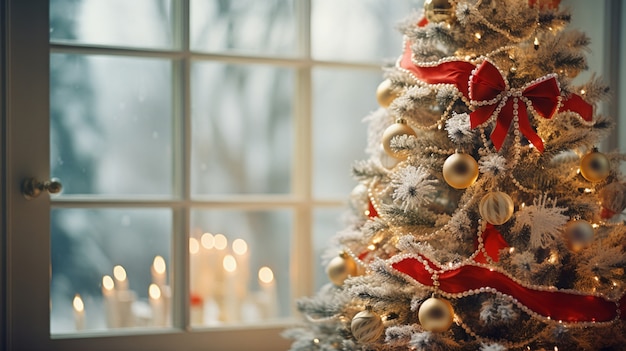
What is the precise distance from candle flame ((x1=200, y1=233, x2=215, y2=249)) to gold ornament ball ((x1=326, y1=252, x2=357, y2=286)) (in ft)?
1.27

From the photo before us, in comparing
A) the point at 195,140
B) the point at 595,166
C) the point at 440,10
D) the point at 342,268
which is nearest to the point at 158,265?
the point at 195,140

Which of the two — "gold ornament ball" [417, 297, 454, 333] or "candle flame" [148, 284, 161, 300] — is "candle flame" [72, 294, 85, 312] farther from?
"gold ornament ball" [417, 297, 454, 333]

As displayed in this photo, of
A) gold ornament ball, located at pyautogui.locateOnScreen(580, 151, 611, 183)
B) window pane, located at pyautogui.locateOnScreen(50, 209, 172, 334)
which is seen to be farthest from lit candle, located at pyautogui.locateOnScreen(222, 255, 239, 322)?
gold ornament ball, located at pyautogui.locateOnScreen(580, 151, 611, 183)

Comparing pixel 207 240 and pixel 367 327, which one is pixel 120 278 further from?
pixel 367 327

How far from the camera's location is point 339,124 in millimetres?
2100

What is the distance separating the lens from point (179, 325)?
1.91 metres

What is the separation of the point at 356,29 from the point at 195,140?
55 centimetres

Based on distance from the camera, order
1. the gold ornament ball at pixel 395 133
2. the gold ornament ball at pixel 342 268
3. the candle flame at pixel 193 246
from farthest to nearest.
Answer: the candle flame at pixel 193 246 < the gold ornament ball at pixel 342 268 < the gold ornament ball at pixel 395 133

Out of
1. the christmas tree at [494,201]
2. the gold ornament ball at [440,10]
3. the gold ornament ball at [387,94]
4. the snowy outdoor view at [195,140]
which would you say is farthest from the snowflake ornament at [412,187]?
the snowy outdoor view at [195,140]

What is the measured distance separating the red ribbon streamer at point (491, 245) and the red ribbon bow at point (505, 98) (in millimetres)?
192

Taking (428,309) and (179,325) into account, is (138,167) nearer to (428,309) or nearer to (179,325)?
(179,325)

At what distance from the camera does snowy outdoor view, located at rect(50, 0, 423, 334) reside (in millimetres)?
1864

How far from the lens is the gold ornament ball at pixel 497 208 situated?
1.44 m

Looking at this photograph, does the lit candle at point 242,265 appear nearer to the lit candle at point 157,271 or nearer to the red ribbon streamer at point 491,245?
the lit candle at point 157,271
